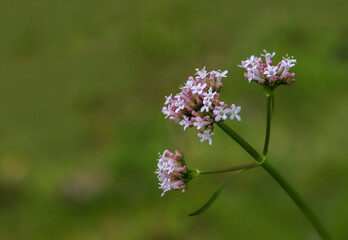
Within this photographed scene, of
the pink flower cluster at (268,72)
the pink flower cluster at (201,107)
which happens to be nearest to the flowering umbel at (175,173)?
the pink flower cluster at (201,107)

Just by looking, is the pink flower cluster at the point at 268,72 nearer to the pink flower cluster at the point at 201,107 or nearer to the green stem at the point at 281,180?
the pink flower cluster at the point at 201,107

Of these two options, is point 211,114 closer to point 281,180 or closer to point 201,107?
point 201,107

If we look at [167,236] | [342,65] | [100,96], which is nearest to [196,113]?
[342,65]

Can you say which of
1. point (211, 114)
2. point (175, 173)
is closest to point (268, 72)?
point (211, 114)

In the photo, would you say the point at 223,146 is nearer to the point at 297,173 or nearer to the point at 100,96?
the point at 297,173

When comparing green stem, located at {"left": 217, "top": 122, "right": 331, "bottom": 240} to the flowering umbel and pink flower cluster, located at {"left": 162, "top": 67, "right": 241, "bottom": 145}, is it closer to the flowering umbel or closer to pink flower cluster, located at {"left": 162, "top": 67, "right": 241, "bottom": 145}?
pink flower cluster, located at {"left": 162, "top": 67, "right": 241, "bottom": 145}
